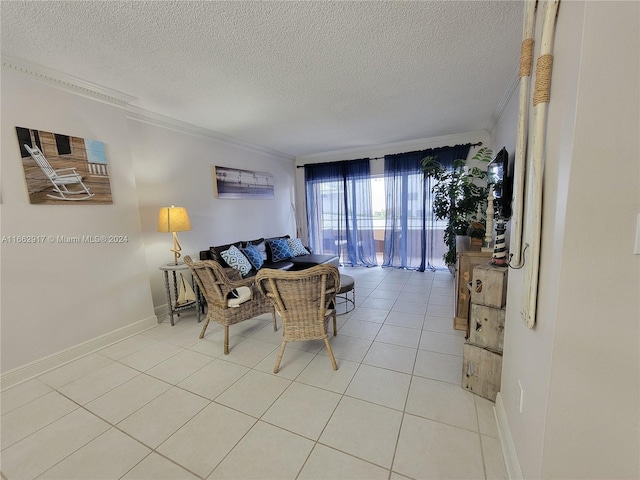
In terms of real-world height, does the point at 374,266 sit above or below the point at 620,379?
below

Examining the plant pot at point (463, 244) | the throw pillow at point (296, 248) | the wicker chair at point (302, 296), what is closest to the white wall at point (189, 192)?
the throw pillow at point (296, 248)

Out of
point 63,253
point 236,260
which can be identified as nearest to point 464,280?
point 236,260

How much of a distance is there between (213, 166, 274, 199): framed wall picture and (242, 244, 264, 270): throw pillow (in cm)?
95

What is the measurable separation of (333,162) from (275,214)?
169 centimetres

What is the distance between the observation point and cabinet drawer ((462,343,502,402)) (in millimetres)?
1607

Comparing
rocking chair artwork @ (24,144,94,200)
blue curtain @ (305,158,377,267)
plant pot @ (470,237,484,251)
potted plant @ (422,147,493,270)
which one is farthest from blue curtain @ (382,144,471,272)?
rocking chair artwork @ (24,144,94,200)

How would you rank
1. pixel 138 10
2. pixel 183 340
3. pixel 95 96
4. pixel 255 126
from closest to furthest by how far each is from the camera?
pixel 138 10 < pixel 95 96 < pixel 183 340 < pixel 255 126

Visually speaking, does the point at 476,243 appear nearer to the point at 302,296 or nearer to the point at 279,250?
the point at 302,296

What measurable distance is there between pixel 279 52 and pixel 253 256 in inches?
108

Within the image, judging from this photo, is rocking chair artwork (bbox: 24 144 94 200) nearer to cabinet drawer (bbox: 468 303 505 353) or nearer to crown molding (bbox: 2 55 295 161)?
crown molding (bbox: 2 55 295 161)

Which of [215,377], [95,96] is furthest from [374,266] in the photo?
[95,96]

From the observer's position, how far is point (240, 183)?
171 inches

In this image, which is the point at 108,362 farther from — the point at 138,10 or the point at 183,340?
the point at 138,10

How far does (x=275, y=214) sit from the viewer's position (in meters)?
5.20
